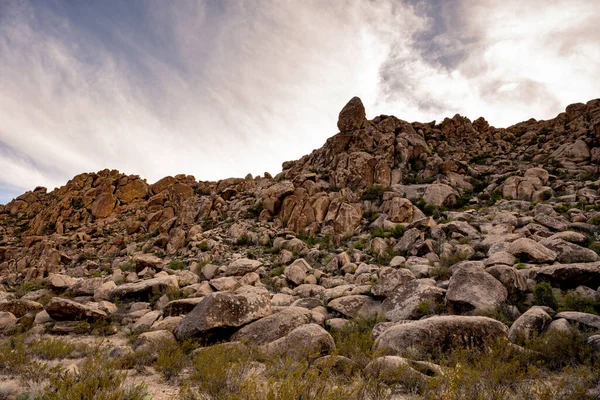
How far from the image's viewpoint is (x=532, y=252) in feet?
33.9

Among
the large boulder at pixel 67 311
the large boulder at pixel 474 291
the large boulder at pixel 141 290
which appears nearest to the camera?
the large boulder at pixel 474 291

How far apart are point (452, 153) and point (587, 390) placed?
31.9 m

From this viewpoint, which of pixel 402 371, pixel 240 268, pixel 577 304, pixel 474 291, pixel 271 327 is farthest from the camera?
pixel 240 268

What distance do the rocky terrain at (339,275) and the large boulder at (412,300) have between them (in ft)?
0.18

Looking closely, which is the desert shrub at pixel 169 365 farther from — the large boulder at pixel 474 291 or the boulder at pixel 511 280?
the boulder at pixel 511 280

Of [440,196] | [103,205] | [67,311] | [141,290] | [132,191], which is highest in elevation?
[132,191]

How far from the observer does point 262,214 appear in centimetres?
2380

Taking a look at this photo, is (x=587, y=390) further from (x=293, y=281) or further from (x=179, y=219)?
(x=179, y=219)

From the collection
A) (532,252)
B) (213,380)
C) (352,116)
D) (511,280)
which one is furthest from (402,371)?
(352,116)

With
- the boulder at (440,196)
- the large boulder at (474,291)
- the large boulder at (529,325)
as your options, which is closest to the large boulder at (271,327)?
the large boulder at (474,291)

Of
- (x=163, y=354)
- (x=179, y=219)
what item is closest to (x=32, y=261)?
(x=179, y=219)

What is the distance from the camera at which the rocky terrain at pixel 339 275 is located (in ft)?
16.1

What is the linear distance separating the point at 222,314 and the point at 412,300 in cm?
569

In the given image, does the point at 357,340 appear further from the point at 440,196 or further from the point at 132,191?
the point at 132,191
